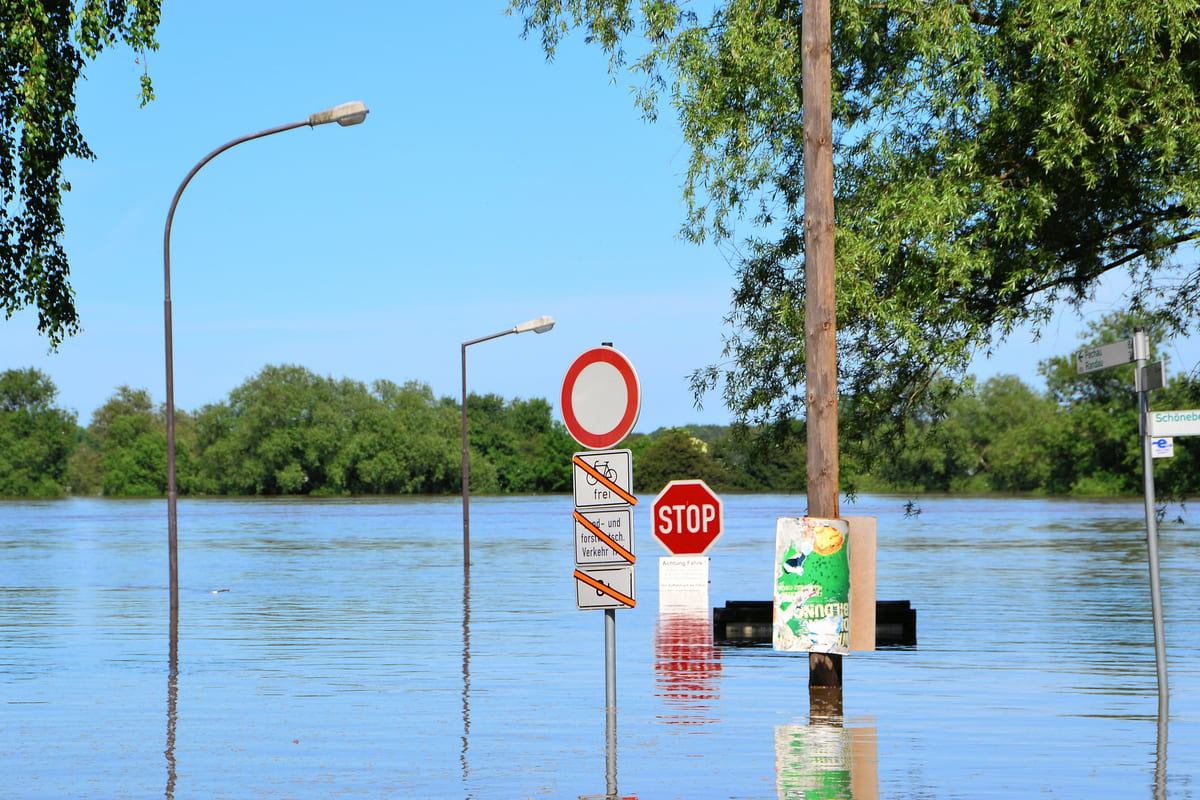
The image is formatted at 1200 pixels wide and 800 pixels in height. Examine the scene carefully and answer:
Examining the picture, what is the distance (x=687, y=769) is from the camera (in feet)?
32.3

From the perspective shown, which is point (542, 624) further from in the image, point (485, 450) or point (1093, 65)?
point (485, 450)

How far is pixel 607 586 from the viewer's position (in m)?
10.2

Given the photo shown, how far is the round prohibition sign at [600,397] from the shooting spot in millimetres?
9836

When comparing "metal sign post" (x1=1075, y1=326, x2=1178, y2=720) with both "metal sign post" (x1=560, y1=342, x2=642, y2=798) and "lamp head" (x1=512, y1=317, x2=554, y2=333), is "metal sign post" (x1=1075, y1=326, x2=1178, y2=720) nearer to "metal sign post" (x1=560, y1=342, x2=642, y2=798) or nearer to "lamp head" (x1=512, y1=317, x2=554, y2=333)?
"metal sign post" (x1=560, y1=342, x2=642, y2=798)

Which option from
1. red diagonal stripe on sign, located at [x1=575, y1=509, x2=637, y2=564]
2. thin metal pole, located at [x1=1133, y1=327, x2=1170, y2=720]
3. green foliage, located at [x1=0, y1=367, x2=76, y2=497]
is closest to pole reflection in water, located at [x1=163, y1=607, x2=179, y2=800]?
red diagonal stripe on sign, located at [x1=575, y1=509, x2=637, y2=564]

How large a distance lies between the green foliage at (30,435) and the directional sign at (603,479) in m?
176

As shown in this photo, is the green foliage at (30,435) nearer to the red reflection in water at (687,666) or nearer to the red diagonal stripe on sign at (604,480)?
the red reflection in water at (687,666)

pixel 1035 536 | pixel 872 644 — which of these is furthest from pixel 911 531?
pixel 872 644

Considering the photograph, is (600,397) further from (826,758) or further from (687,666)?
(687,666)

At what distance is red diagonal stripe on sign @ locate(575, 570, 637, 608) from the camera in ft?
33.2

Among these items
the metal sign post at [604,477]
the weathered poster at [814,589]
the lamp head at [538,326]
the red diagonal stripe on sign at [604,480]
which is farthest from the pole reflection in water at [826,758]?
the lamp head at [538,326]

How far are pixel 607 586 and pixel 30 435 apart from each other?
17892 centimetres

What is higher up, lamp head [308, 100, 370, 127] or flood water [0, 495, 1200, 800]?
lamp head [308, 100, 370, 127]

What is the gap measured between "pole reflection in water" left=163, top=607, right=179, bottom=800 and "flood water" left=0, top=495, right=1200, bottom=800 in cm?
5
